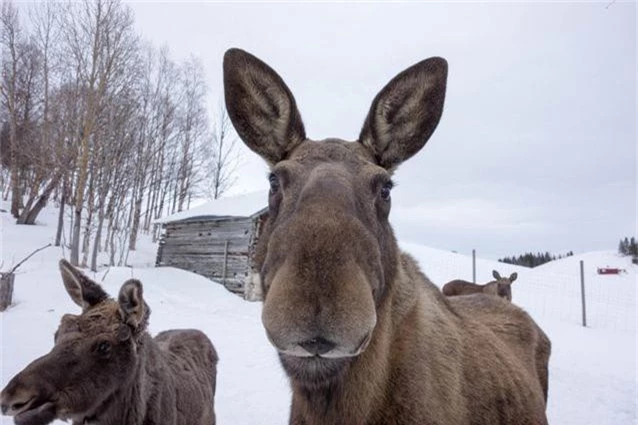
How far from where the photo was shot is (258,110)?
2730 millimetres

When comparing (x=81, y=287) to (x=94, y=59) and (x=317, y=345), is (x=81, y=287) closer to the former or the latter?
(x=317, y=345)

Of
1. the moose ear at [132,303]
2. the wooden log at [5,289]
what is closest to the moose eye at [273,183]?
the moose ear at [132,303]

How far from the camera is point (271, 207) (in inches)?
96.0

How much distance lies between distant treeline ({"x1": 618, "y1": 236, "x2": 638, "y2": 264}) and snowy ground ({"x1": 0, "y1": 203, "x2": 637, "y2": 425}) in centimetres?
77

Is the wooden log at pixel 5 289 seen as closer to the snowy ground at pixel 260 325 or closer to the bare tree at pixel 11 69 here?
the snowy ground at pixel 260 325

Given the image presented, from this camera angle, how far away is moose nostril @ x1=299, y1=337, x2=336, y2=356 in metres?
1.57

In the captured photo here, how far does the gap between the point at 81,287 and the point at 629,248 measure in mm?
34097

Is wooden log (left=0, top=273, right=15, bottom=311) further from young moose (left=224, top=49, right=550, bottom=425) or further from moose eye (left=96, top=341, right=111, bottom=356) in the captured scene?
young moose (left=224, top=49, right=550, bottom=425)

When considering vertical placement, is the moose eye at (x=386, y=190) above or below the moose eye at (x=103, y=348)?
above

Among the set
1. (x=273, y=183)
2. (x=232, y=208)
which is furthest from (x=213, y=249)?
(x=273, y=183)

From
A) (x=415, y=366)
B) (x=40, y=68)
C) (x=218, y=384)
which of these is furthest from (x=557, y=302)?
(x=40, y=68)

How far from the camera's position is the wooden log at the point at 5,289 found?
11.1 m

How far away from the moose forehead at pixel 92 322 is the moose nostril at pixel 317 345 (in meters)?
2.91

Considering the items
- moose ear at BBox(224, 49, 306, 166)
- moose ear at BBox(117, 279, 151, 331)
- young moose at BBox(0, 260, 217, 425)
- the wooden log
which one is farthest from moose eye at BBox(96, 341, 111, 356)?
the wooden log
